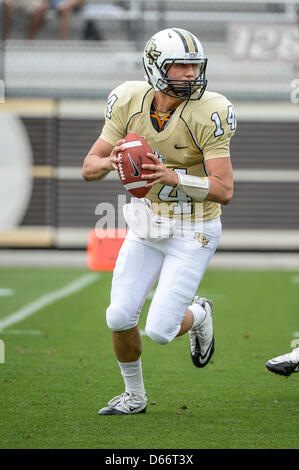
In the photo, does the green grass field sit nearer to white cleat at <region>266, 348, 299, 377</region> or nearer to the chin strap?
white cleat at <region>266, 348, 299, 377</region>

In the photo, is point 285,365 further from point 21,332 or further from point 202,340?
point 21,332

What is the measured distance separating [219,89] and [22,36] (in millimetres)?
2992

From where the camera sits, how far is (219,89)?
11.7m

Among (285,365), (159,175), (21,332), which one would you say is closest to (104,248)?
(21,332)

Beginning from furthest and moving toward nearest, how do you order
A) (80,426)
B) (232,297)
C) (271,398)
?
(232,297), (271,398), (80,426)

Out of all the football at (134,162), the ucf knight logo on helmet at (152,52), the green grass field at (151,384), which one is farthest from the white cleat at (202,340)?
the ucf knight logo on helmet at (152,52)

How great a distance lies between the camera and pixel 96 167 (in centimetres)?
413

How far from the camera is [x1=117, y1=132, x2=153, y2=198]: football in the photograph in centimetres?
389

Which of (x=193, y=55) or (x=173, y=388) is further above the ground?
(x=193, y=55)

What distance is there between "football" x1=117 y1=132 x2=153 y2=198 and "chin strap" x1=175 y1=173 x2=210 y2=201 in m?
0.15

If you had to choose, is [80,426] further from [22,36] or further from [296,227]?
[22,36]

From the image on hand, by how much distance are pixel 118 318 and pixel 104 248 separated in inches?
221

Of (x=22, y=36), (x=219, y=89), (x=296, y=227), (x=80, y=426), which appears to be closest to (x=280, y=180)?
(x=296, y=227)

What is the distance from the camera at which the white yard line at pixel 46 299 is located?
7031mm
